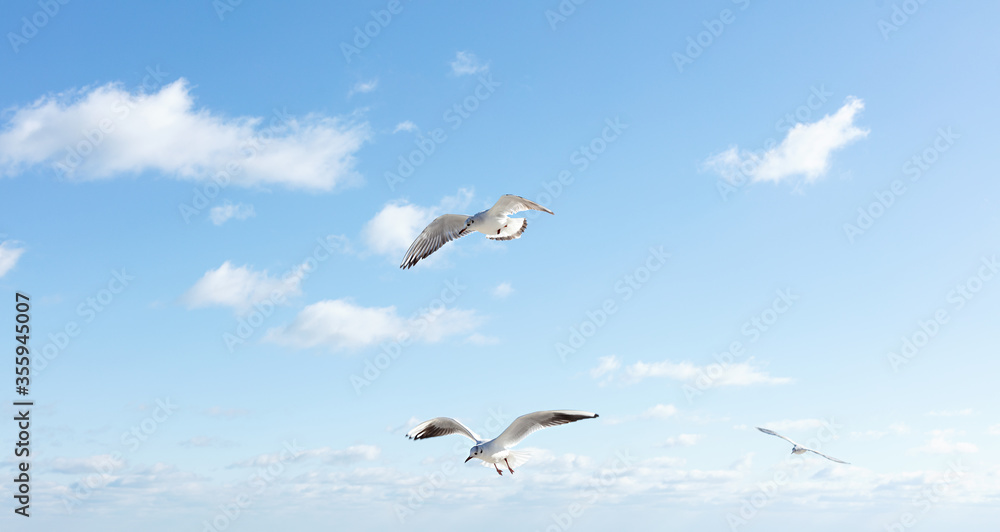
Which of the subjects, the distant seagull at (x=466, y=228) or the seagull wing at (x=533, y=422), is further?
the distant seagull at (x=466, y=228)

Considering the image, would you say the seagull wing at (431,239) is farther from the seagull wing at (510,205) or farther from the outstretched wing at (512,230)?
the seagull wing at (510,205)

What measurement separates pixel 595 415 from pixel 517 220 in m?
7.99

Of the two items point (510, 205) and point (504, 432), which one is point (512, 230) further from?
point (504, 432)

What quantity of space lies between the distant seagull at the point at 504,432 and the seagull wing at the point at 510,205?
559 centimetres

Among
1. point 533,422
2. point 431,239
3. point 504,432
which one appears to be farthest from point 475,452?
point 431,239

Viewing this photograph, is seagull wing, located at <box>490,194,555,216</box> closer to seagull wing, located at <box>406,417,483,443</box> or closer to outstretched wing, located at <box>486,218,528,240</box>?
outstretched wing, located at <box>486,218,528,240</box>

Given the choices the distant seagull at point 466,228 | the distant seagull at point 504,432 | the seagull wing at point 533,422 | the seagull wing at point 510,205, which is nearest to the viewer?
the seagull wing at point 533,422

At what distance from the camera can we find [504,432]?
1658 cm

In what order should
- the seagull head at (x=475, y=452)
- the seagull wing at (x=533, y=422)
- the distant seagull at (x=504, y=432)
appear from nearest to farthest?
the seagull wing at (x=533, y=422)
the distant seagull at (x=504, y=432)
the seagull head at (x=475, y=452)

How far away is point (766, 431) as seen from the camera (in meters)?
27.5

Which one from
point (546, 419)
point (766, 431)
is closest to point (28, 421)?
point (546, 419)

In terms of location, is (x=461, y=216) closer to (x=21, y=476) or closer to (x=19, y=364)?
(x=19, y=364)

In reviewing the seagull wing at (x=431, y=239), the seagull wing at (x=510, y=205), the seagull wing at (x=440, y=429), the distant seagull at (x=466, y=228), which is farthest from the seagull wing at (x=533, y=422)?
the seagull wing at (x=431, y=239)

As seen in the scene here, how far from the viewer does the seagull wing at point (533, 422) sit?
15422mm
